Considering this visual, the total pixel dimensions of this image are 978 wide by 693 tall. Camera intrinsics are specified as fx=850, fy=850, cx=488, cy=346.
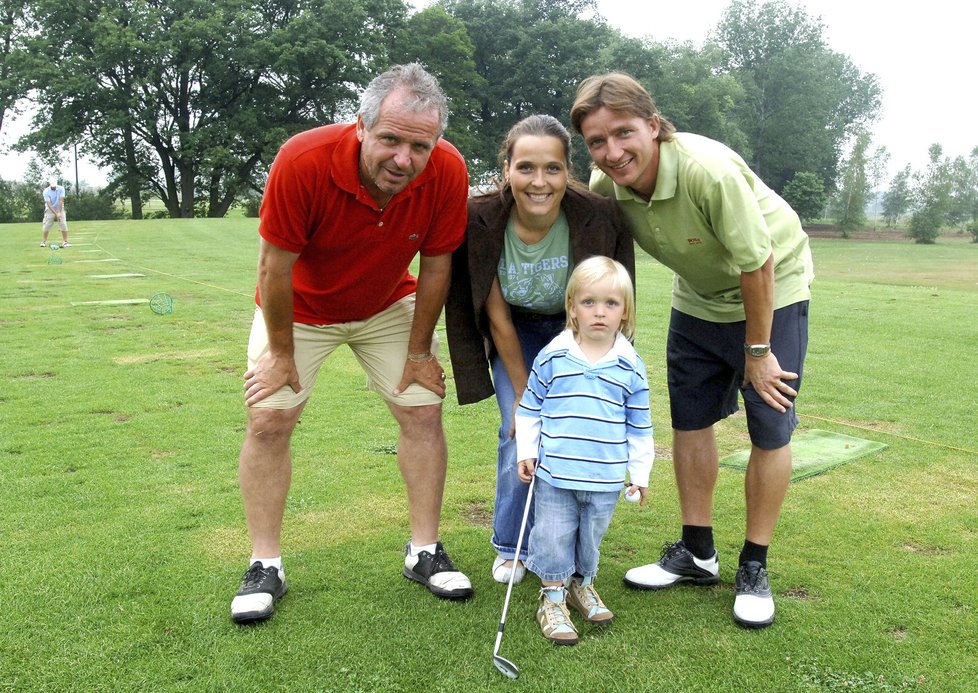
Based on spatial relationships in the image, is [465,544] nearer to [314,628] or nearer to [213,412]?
[314,628]

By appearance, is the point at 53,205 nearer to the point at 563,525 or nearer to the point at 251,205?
the point at 563,525

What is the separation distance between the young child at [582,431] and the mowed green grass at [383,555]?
1.01 ft

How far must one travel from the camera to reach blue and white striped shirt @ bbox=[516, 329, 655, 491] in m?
3.03

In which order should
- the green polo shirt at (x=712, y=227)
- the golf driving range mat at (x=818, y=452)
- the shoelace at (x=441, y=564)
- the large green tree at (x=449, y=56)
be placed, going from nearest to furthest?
the green polo shirt at (x=712, y=227) < the shoelace at (x=441, y=564) < the golf driving range mat at (x=818, y=452) < the large green tree at (x=449, y=56)

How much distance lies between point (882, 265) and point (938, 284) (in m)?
7.98

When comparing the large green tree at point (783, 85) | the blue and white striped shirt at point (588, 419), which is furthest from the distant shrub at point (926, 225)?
the blue and white striped shirt at point (588, 419)

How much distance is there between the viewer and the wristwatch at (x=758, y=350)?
3139 mm

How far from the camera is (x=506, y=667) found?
2.84 meters

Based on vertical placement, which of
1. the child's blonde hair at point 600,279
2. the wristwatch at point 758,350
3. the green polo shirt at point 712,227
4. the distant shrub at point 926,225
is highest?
the distant shrub at point 926,225

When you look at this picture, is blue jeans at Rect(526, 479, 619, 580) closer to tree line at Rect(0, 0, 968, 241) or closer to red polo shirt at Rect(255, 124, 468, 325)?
red polo shirt at Rect(255, 124, 468, 325)

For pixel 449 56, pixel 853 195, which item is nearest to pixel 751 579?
pixel 449 56

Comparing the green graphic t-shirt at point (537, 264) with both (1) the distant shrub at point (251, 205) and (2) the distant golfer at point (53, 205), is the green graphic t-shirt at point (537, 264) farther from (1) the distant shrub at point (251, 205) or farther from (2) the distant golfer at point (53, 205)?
(1) the distant shrub at point (251, 205)

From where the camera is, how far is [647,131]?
120 inches

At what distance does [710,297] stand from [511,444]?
101 centimetres
